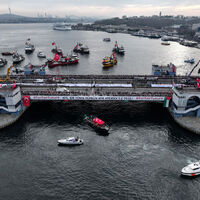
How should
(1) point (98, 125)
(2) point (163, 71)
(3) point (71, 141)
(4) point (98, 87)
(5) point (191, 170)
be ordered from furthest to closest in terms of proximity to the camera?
(2) point (163, 71), (4) point (98, 87), (1) point (98, 125), (3) point (71, 141), (5) point (191, 170)

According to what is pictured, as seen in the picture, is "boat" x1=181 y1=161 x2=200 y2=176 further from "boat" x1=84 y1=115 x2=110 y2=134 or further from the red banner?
the red banner

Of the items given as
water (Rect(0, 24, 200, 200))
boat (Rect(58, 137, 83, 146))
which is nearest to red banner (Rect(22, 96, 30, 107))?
water (Rect(0, 24, 200, 200))

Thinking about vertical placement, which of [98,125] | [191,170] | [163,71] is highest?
[163,71]

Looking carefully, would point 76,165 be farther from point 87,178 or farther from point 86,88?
point 86,88

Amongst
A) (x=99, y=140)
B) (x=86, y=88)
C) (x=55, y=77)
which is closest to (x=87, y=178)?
(x=99, y=140)

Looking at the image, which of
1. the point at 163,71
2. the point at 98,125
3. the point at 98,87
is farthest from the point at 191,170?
the point at 163,71

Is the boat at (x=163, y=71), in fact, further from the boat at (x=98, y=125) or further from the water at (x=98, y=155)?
the boat at (x=98, y=125)

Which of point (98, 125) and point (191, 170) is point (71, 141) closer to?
point (98, 125)
